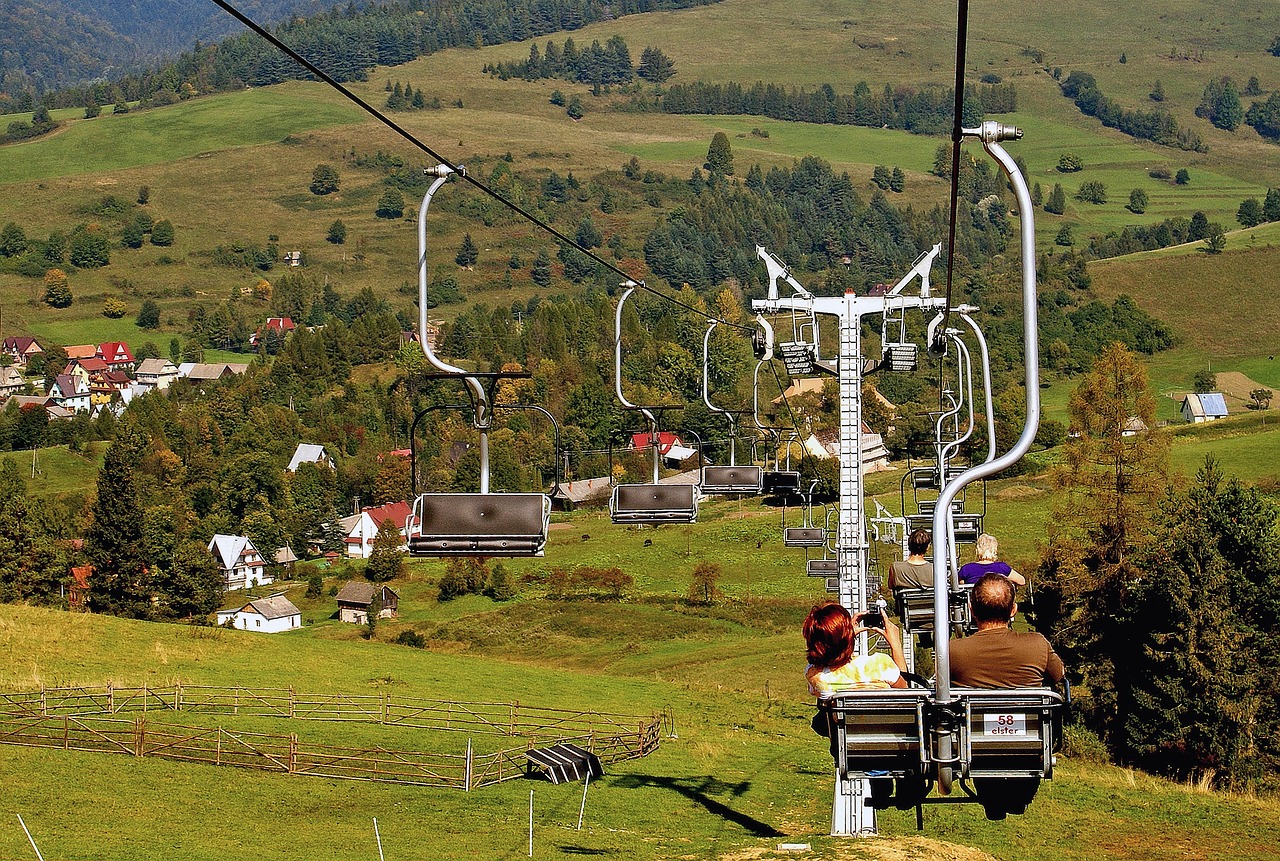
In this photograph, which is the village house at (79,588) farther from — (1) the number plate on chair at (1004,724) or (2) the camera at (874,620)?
(1) the number plate on chair at (1004,724)

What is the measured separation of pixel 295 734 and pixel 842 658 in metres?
36.6

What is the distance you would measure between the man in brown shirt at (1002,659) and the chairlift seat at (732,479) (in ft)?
94.3

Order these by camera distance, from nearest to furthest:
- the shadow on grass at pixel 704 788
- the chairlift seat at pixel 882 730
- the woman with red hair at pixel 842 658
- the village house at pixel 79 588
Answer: the woman with red hair at pixel 842 658 → the chairlift seat at pixel 882 730 → the shadow on grass at pixel 704 788 → the village house at pixel 79 588

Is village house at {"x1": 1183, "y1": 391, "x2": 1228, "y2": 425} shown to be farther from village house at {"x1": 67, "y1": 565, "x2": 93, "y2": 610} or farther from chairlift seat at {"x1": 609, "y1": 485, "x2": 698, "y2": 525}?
chairlift seat at {"x1": 609, "y1": 485, "x2": 698, "y2": 525}

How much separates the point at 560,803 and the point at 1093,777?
1616 cm

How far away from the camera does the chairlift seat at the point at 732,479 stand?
1645 inches

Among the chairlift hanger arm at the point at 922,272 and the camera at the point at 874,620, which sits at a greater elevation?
the chairlift hanger arm at the point at 922,272

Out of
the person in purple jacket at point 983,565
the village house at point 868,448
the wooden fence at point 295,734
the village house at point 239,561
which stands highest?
the person in purple jacket at point 983,565

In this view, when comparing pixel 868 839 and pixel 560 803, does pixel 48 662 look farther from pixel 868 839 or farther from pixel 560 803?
pixel 868 839

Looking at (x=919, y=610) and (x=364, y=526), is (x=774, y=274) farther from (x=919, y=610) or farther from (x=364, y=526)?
(x=364, y=526)

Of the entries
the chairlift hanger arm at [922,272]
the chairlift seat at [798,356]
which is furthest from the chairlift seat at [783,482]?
the chairlift seat at [798,356]

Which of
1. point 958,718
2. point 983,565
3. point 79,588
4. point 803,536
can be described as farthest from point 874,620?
point 79,588

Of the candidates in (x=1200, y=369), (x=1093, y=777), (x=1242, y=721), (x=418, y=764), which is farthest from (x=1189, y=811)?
(x=1200, y=369)

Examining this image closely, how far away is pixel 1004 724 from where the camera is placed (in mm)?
12406
